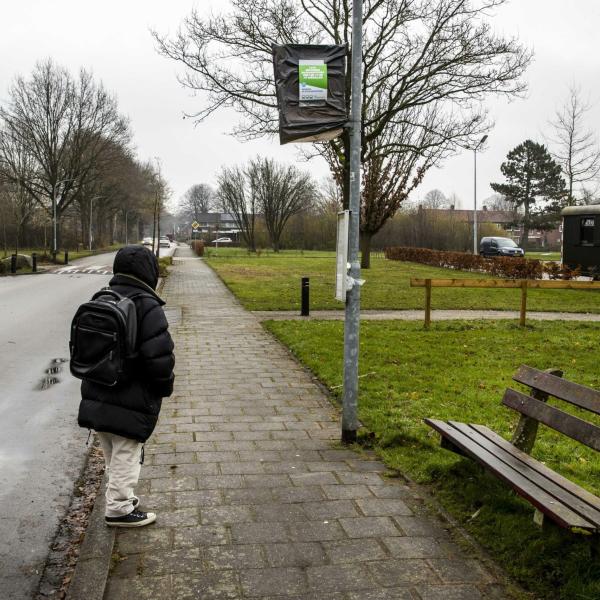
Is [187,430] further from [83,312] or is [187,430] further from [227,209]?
[227,209]

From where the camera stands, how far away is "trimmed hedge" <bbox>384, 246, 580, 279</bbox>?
23781 millimetres

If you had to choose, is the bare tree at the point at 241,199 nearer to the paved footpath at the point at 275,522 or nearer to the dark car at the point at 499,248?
the dark car at the point at 499,248

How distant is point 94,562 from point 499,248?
4305cm

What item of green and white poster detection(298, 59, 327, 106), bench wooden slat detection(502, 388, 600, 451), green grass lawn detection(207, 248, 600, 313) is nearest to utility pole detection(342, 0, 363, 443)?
green and white poster detection(298, 59, 327, 106)

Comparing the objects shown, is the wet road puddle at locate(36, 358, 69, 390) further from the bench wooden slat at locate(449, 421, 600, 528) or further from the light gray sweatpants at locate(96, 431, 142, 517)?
the bench wooden slat at locate(449, 421, 600, 528)

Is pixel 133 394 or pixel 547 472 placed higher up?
pixel 133 394

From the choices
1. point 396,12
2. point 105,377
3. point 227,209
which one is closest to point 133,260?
point 105,377

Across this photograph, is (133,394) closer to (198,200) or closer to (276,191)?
(276,191)

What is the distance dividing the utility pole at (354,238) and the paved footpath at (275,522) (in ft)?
1.09

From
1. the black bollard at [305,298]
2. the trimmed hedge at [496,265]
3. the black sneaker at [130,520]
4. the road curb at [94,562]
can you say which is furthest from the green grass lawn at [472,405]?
the trimmed hedge at [496,265]

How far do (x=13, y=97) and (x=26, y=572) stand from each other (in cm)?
4952

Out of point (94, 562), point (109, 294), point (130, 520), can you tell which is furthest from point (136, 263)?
point (94, 562)

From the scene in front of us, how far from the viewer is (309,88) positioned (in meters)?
5.05

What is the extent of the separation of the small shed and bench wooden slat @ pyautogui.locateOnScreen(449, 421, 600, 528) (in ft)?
70.3
